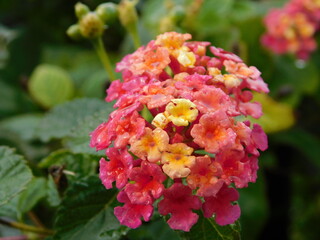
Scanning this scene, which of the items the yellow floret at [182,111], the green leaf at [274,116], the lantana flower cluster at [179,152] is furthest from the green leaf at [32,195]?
the green leaf at [274,116]

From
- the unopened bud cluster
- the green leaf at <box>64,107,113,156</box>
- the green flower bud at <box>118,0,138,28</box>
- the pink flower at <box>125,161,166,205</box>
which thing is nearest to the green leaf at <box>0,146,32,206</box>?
the green leaf at <box>64,107,113,156</box>

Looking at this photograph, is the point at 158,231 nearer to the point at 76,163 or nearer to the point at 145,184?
the point at 76,163

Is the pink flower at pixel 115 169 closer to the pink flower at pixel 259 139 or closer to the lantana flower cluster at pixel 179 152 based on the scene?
the lantana flower cluster at pixel 179 152

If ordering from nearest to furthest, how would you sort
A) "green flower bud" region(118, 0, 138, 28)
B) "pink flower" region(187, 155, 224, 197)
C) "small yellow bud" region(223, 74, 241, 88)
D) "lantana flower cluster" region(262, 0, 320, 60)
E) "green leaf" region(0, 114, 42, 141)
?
"pink flower" region(187, 155, 224, 197) < "small yellow bud" region(223, 74, 241, 88) < "green flower bud" region(118, 0, 138, 28) < "green leaf" region(0, 114, 42, 141) < "lantana flower cluster" region(262, 0, 320, 60)

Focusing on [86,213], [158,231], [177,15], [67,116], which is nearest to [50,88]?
[67,116]

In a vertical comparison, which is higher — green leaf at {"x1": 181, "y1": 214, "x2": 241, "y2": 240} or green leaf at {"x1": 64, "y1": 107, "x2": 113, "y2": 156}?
green leaf at {"x1": 64, "y1": 107, "x2": 113, "y2": 156}

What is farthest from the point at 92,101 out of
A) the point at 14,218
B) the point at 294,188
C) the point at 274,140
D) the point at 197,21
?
the point at 294,188

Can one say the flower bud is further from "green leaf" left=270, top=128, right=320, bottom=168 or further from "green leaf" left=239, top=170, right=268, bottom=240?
"green leaf" left=270, top=128, right=320, bottom=168
